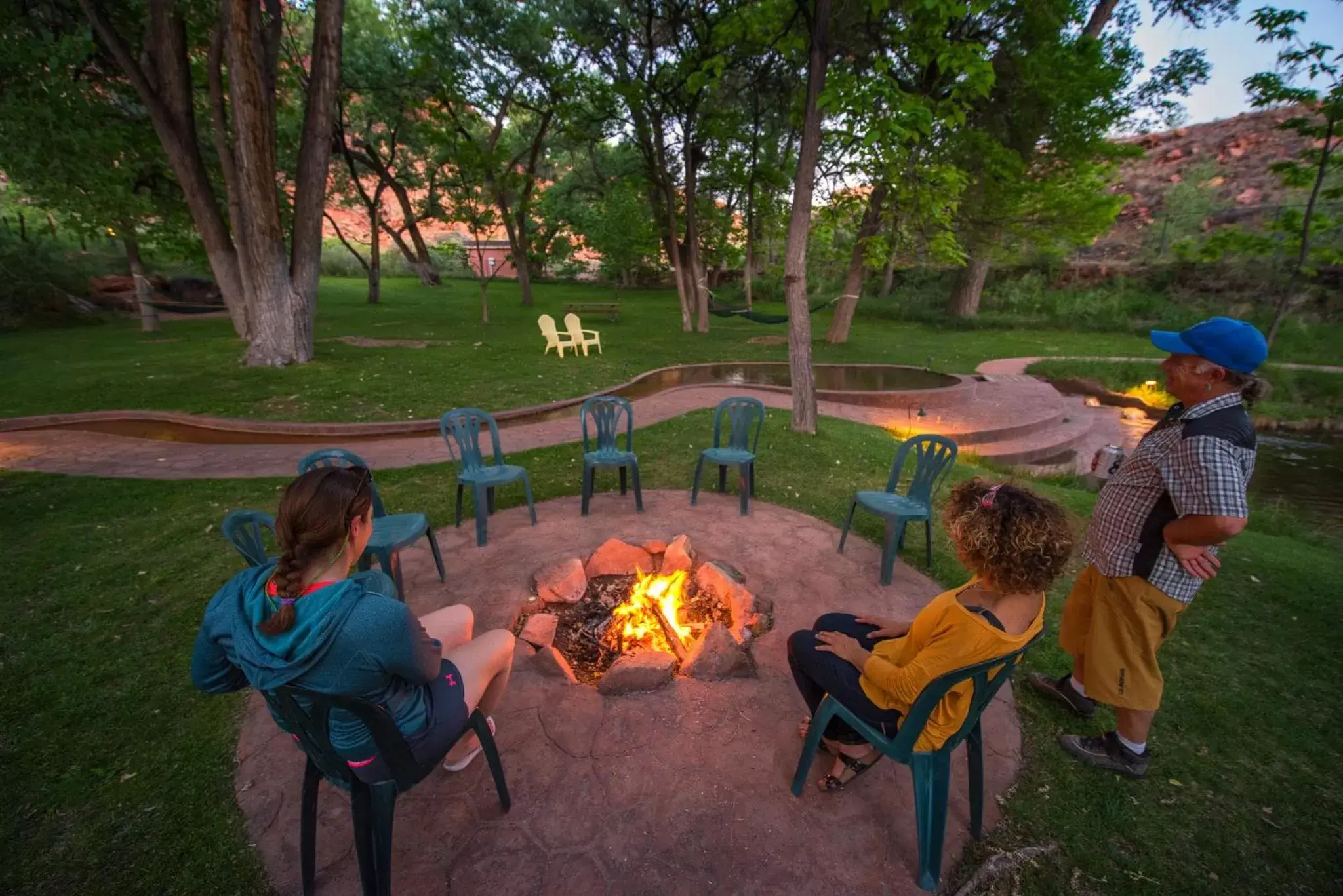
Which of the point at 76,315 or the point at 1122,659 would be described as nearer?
the point at 1122,659

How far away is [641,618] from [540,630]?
0.58 metres

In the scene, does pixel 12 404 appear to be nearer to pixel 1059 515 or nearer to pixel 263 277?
pixel 263 277

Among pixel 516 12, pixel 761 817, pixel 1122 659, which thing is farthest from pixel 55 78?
pixel 1122 659

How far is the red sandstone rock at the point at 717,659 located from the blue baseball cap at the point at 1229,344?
215 centimetres

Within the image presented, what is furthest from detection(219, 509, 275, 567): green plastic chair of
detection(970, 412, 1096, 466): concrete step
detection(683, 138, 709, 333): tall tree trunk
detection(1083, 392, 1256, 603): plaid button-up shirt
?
detection(683, 138, 709, 333): tall tree trunk

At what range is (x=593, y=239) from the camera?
74.5ft

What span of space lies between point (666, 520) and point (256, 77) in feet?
31.5

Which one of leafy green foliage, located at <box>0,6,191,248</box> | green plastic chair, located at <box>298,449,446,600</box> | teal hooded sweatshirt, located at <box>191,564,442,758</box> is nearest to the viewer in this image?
teal hooded sweatshirt, located at <box>191,564,442,758</box>

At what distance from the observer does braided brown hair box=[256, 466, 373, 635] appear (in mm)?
1433

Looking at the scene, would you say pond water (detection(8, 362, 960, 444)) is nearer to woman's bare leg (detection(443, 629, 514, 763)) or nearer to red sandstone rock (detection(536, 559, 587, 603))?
red sandstone rock (detection(536, 559, 587, 603))

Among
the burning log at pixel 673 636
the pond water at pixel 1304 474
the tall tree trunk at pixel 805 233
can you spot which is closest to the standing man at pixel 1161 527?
the burning log at pixel 673 636

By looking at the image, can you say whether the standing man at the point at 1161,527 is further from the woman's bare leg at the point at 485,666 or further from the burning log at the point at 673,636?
the woman's bare leg at the point at 485,666

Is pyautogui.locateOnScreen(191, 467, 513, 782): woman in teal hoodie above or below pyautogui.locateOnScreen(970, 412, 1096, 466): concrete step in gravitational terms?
above

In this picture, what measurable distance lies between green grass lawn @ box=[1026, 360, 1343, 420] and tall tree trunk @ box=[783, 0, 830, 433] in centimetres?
847
